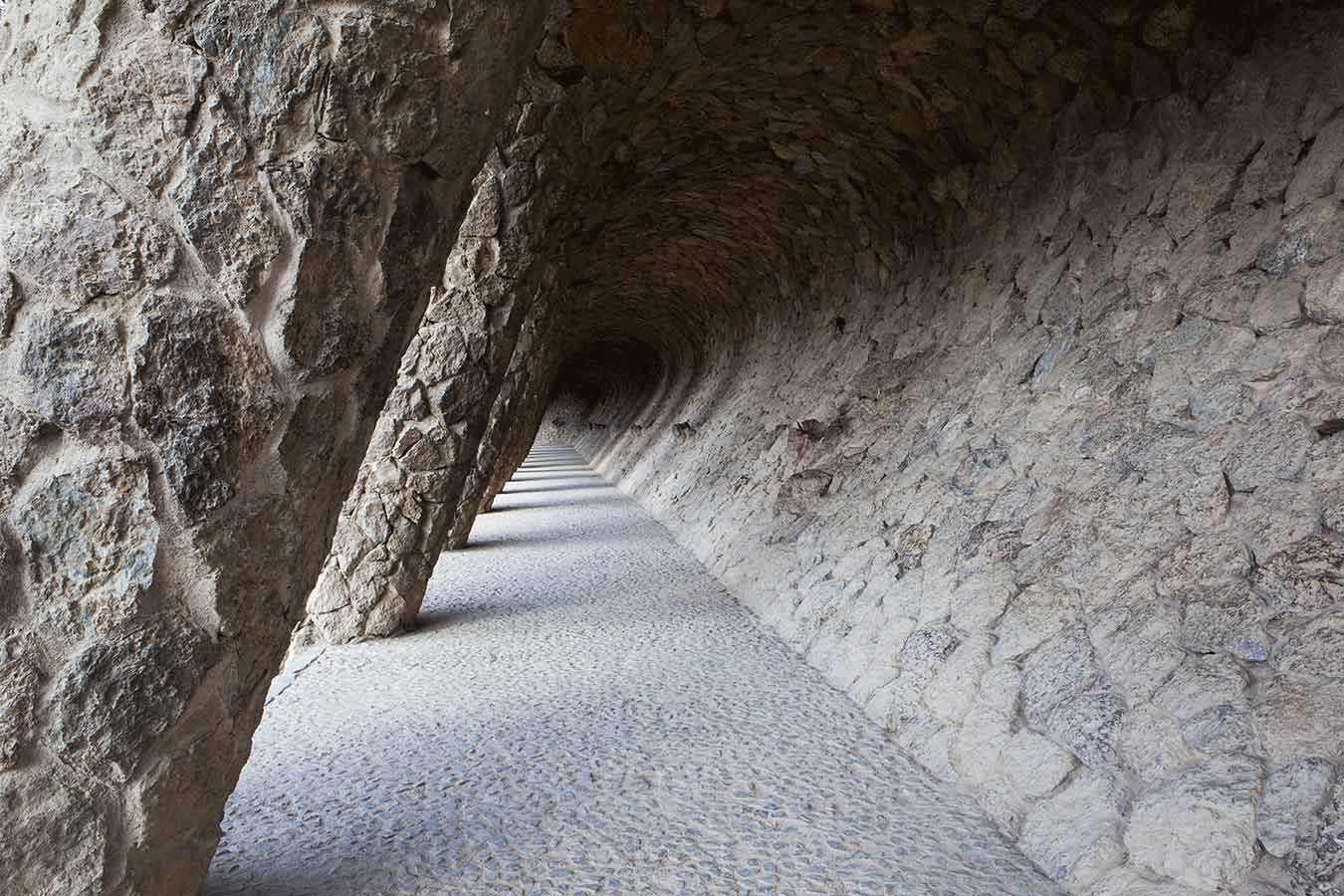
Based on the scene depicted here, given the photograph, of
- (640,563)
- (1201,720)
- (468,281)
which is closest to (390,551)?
(468,281)

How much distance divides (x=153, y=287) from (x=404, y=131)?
0.49 meters

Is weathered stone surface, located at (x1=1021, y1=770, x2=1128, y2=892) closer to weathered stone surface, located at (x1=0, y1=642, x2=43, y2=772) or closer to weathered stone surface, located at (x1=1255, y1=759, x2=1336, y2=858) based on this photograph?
weathered stone surface, located at (x1=1255, y1=759, x2=1336, y2=858)

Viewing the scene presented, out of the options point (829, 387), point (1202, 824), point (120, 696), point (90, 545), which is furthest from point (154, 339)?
point (829, 387)

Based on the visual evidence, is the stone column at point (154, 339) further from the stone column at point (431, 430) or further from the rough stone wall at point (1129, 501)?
the stone column at point (431, 430)

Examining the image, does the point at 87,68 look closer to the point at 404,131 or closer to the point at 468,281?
the point at 404,131

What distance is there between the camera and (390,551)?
4254 millimetres

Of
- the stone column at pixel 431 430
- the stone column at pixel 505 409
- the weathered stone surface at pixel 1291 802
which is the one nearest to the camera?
the weathered stone surface at pixel 1291 802

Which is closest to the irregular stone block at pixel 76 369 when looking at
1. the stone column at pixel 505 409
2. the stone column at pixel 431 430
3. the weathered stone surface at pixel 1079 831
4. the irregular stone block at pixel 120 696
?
the irregular stone block at pixel 120 696

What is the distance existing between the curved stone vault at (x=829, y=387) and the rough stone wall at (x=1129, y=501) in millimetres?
14

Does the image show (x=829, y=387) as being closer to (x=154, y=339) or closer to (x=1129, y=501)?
(x=1129, y=501)

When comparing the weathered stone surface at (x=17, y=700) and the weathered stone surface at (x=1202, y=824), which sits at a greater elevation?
the weathered stone surface at (x=1202, y=824)

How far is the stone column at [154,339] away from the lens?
140 cm

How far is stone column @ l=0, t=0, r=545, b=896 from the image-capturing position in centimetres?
140

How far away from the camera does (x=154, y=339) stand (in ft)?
4.70
